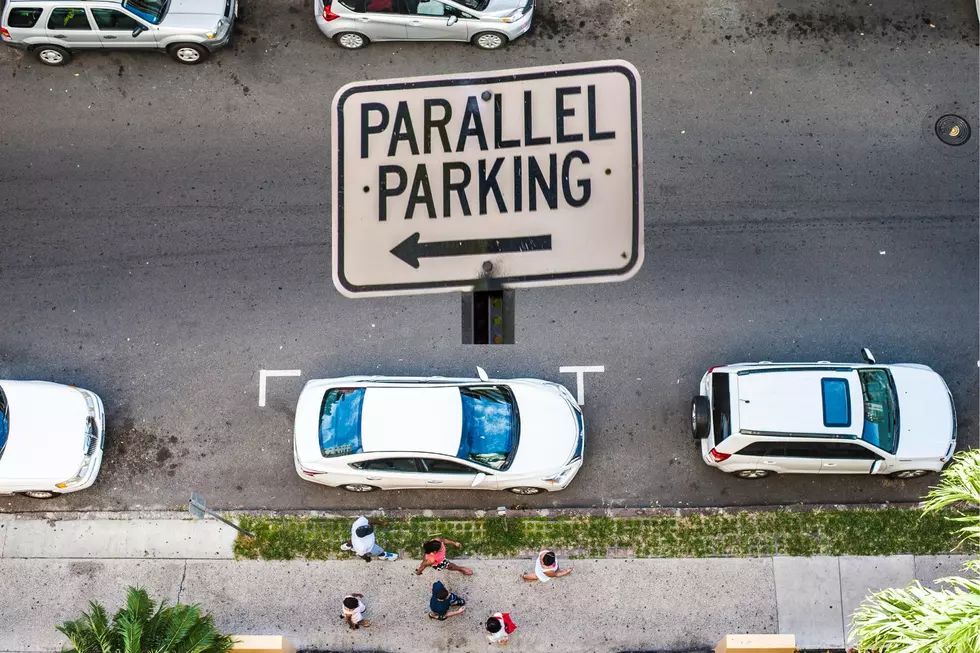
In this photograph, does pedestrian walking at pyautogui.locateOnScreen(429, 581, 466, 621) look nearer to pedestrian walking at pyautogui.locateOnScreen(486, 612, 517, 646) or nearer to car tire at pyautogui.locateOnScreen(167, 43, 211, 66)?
pedestrian walking at pyautogui.locateOnScreen(486, 612, 517, 646)

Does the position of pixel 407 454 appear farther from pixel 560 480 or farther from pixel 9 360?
pixel 9 360

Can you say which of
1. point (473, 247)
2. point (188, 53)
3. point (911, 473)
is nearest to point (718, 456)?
point (911, 473)

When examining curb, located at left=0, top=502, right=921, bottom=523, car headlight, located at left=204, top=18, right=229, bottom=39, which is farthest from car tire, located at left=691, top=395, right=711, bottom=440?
car headlight, located at left=204, top=18, right=229, bottom=39

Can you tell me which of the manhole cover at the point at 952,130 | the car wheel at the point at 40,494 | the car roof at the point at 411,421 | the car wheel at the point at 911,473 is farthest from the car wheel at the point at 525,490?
the manhole cover at the point at 952,130

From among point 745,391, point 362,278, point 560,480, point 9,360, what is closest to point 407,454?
point 560,480

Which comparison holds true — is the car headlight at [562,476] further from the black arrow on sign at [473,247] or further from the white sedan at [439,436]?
the black arrow on sign at [473,247]

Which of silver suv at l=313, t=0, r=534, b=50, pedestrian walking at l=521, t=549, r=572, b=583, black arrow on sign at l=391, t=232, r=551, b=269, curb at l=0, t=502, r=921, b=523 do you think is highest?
silver suv at l=313, t=0, r=534, b=50
